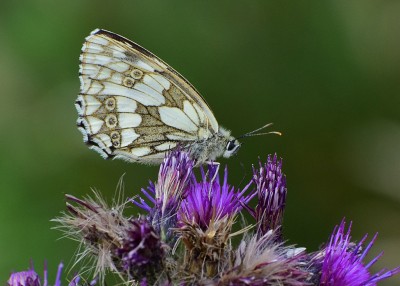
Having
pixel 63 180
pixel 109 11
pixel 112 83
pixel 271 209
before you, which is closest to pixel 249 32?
pixel 109 11

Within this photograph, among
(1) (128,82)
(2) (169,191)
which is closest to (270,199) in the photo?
(2) (169,191)

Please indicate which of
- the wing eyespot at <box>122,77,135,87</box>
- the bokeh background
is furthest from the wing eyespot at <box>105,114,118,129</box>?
the bokeh background

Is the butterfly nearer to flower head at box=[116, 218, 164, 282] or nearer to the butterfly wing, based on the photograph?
the butterfly wing

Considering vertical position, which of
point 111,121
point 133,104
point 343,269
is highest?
point 133,104

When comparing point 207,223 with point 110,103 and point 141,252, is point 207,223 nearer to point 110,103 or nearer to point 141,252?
point 141,252

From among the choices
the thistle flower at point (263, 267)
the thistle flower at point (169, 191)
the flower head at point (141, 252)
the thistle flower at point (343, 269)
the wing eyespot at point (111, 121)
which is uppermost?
the wing eyespot at point (111, 121)

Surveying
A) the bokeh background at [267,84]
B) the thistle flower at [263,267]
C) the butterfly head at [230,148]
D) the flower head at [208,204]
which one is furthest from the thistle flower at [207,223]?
the bokeh background at [267,84]

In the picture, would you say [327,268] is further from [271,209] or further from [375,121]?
[375,121]

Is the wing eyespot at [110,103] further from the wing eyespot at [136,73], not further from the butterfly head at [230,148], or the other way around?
the butterfly head at [230,148]
